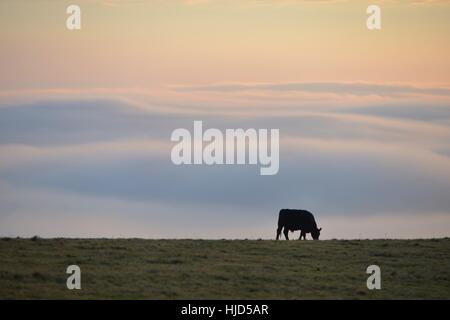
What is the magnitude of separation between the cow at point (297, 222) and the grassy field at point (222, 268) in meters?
11.9

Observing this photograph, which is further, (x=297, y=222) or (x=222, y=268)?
(x=297, y=222)

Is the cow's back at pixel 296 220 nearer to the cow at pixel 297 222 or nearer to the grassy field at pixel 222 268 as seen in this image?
the cow at pixel 297 222

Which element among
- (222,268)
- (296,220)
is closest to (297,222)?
(296,220)

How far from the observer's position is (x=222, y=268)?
34.3 metres

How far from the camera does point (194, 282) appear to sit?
3241 cm

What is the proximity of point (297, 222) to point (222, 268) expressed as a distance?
18514 mm

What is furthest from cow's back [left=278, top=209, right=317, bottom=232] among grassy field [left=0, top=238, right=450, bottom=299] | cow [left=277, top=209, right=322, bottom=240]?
grassy field [left=0, top=238, right=450, bottom=299]

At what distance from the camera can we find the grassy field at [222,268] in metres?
31.4

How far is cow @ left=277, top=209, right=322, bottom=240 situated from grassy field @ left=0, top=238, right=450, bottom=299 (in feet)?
39.1

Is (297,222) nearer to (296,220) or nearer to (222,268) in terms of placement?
(296,220)

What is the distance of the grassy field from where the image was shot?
31.4 metres

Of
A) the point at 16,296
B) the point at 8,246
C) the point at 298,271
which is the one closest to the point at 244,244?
the point at 298,271
